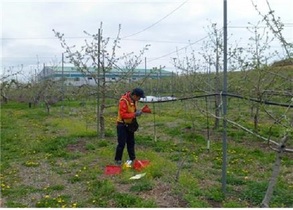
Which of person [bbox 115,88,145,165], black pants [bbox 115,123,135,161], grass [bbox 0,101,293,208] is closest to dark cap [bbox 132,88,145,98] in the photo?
person [bbox 115,88,145,165]

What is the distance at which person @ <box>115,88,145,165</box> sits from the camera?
583cm

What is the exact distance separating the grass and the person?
486 mm

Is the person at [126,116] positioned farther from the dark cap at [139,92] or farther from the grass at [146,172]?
the grass at [146,172]

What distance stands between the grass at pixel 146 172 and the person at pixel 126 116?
0.49 meters

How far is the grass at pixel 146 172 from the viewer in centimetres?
439

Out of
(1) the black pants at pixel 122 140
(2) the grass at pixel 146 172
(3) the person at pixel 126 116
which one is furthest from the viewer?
(1) the black pants at pixel 122 140

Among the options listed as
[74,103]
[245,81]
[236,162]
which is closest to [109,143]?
[236,162]

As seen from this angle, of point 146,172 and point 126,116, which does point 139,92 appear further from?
point 146,172

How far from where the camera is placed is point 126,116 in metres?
5.82

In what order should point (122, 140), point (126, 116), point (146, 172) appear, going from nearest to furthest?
point (146, 172)
point (126, 116)
point (122, 140)

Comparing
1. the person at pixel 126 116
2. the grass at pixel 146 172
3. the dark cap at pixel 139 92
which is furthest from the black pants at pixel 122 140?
the dark cap at pixel 139 92

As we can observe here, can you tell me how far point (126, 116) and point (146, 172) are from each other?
3.48 ft

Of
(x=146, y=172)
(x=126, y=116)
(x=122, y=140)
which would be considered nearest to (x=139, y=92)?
(x=126, y=116)

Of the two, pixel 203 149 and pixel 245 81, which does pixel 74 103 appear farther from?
pixel 245 81
